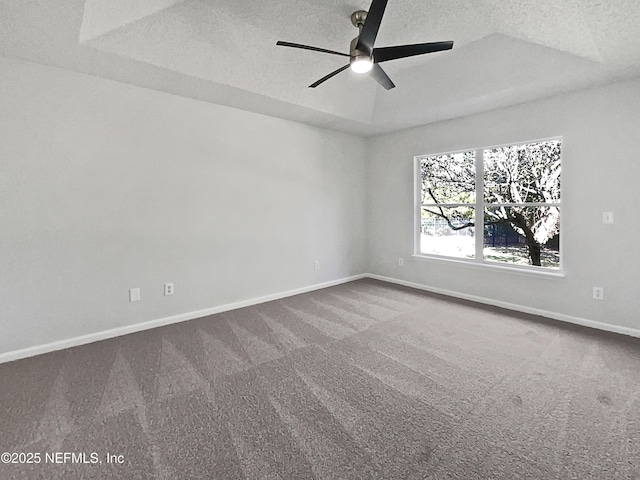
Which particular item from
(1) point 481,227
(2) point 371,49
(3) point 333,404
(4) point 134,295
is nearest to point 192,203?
(4) point 134,295

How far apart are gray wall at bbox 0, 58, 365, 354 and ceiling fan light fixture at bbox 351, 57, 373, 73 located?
1.92 meters

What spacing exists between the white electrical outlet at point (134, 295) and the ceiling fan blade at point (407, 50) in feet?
10.1

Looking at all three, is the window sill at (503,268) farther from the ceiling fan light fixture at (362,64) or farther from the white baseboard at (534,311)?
the ceiling fan light fixture at (362,64)

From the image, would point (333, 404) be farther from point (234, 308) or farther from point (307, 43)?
point (307, 43)

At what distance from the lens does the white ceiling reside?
7.23 feet

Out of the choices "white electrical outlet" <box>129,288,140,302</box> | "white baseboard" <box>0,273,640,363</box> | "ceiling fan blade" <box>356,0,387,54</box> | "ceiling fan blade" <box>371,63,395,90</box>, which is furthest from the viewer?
"white electrical outlet" <box>129,288,140,302</box>

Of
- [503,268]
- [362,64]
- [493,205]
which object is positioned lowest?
[503,268]

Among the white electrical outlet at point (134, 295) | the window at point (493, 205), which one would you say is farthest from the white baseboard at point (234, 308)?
the window at point (493, 205)

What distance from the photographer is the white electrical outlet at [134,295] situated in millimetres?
3139

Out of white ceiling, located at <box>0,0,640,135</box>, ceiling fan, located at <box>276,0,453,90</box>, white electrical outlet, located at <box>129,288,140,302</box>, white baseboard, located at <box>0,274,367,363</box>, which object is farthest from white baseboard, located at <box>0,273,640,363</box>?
ceiling fan, located at <box>276,0,453,90</box>

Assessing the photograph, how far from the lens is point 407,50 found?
7.45 ft

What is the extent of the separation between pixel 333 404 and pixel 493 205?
10.8 ft

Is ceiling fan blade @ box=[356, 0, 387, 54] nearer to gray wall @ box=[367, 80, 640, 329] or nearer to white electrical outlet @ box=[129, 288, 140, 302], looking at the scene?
gray wall @ box=[367, 80, 640, 329]

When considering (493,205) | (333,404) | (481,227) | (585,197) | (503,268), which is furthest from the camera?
(481,227)
